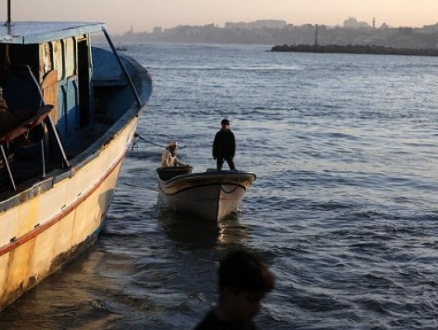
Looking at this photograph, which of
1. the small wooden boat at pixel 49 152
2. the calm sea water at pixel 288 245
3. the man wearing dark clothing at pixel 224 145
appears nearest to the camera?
the small wooden boat at pixel 49 152

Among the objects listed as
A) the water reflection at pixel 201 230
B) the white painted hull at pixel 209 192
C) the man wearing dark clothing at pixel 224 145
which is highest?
the man wearing dark clothing at pixel 224 145

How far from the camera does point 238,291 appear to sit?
3568 millimetres

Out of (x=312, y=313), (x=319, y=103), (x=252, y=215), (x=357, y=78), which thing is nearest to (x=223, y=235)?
(x=252, y=215)

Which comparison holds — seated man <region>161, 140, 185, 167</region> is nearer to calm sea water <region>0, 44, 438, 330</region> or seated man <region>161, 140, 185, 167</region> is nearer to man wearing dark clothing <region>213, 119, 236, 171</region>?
calm sea water <region>0, 44, 438, 330</region>

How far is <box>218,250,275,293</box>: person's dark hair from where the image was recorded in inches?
139

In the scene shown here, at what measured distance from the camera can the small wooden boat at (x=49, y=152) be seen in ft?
27.3

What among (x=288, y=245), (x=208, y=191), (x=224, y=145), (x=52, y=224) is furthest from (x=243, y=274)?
(x=224, y=145)

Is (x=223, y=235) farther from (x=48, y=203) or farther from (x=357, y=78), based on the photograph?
(x=357, y=78)

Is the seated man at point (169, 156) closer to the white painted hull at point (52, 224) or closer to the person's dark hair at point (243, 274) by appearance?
the white painted hull at point (52, 224)

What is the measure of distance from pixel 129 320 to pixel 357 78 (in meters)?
68.6

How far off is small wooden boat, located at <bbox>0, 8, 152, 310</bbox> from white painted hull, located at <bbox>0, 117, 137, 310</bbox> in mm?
14

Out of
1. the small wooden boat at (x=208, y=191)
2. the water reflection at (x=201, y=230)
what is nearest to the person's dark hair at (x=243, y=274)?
the water reflection at (x=201, y=230)

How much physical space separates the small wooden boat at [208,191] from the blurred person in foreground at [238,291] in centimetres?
969

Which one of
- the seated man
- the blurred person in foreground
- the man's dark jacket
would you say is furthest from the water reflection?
the blurred person in foreground
